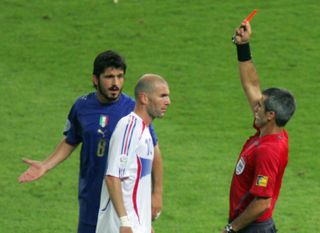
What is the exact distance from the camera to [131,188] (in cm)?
748

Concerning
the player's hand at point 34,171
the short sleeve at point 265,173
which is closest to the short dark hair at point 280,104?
the short sleeve at point 265,173

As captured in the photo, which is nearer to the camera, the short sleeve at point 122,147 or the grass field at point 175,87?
the short sleeve at point 122,147

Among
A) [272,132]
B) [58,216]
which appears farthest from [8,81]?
[272,132]

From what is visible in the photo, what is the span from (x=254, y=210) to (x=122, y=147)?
1.07 m

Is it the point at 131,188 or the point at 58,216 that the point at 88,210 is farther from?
the point at 58,216

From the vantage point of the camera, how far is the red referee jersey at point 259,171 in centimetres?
746

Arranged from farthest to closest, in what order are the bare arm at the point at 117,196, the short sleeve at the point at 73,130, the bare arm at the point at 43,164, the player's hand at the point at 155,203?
the short sleeve at the point at 73,130
the bare arm at the point at 43,164
the player's hand at the point at 155,203
the bare arm at the point at 117,196

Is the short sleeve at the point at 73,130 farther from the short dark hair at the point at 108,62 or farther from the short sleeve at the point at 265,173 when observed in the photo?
the short sleeve at the point at 265,173

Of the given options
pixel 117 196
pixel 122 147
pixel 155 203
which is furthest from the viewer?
pixel 155 203

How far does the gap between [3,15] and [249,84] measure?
10007mm

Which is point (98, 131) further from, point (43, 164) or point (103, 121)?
point (43, 164)

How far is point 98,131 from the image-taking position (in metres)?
8.22

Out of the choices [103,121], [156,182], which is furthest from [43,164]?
[156,182]

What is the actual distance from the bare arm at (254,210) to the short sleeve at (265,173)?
2.8 inches
